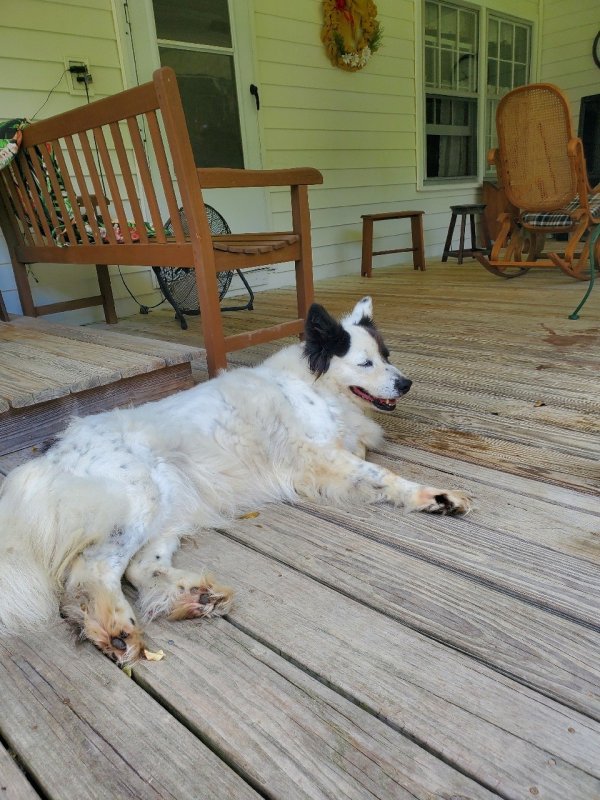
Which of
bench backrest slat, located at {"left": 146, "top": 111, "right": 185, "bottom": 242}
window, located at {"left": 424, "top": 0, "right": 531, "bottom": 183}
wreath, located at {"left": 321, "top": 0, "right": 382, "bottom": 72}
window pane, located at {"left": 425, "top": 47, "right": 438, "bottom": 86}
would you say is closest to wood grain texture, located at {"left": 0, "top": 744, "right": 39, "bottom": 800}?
bench backrest slat, located at {"left": 146, "top": 111, "right": 185, "bottom": 242}

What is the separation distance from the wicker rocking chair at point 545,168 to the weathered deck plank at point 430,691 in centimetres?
419

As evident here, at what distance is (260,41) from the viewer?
16.4 ft

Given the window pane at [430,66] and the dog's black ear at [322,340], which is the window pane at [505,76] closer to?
the window pane at [430,66]

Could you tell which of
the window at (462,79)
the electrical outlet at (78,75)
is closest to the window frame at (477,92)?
the window at (462,79)

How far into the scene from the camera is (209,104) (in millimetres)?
4730

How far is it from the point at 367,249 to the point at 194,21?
99.2 inches

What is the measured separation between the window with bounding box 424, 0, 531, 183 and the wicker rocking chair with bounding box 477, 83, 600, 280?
8.09 ft

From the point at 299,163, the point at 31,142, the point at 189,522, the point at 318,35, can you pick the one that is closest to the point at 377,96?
the point at 318,35

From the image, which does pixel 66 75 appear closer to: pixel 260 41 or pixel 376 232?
pixel 260 41

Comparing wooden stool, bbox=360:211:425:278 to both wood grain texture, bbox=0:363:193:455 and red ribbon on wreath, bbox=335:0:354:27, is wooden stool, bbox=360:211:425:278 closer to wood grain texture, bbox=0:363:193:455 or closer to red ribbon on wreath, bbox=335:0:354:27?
red ribbon on wreath, bbox=335:0:354:27

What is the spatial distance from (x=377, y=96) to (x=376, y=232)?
1.41 m

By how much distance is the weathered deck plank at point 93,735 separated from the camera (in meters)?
0.83

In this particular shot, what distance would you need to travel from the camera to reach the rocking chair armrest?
95.8 inches

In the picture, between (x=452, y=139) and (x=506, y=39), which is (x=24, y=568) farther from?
(x=506, y=39)
